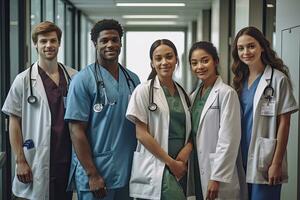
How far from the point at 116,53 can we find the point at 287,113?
2.62 feet

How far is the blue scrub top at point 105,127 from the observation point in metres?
1.83

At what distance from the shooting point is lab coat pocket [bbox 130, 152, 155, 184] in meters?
1.84

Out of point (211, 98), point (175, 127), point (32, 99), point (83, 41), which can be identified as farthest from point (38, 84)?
point (83, 41)

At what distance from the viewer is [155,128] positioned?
184cm

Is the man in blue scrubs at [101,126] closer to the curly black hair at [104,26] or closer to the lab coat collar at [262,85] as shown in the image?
the curly black hair at [104,26]

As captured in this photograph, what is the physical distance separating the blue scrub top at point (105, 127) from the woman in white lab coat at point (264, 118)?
1.80ft

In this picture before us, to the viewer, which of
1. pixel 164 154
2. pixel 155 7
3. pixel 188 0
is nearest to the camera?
pixel 164 154

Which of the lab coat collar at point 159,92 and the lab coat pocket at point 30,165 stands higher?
the lab coat collar at point 159,92

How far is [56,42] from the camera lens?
204cm

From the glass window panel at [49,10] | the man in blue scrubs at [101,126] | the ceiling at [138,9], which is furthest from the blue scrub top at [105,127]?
the ceiling at [138,9]

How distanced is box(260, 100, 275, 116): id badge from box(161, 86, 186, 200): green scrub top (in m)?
0.35

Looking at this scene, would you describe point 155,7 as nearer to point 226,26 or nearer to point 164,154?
point 226,26

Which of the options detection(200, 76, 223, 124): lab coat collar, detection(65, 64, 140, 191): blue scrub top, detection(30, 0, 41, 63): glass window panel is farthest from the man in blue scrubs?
detection(30, 0, 41, 63): glass window panel

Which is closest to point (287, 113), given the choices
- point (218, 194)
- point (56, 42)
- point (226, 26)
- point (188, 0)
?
point (218, 194)
